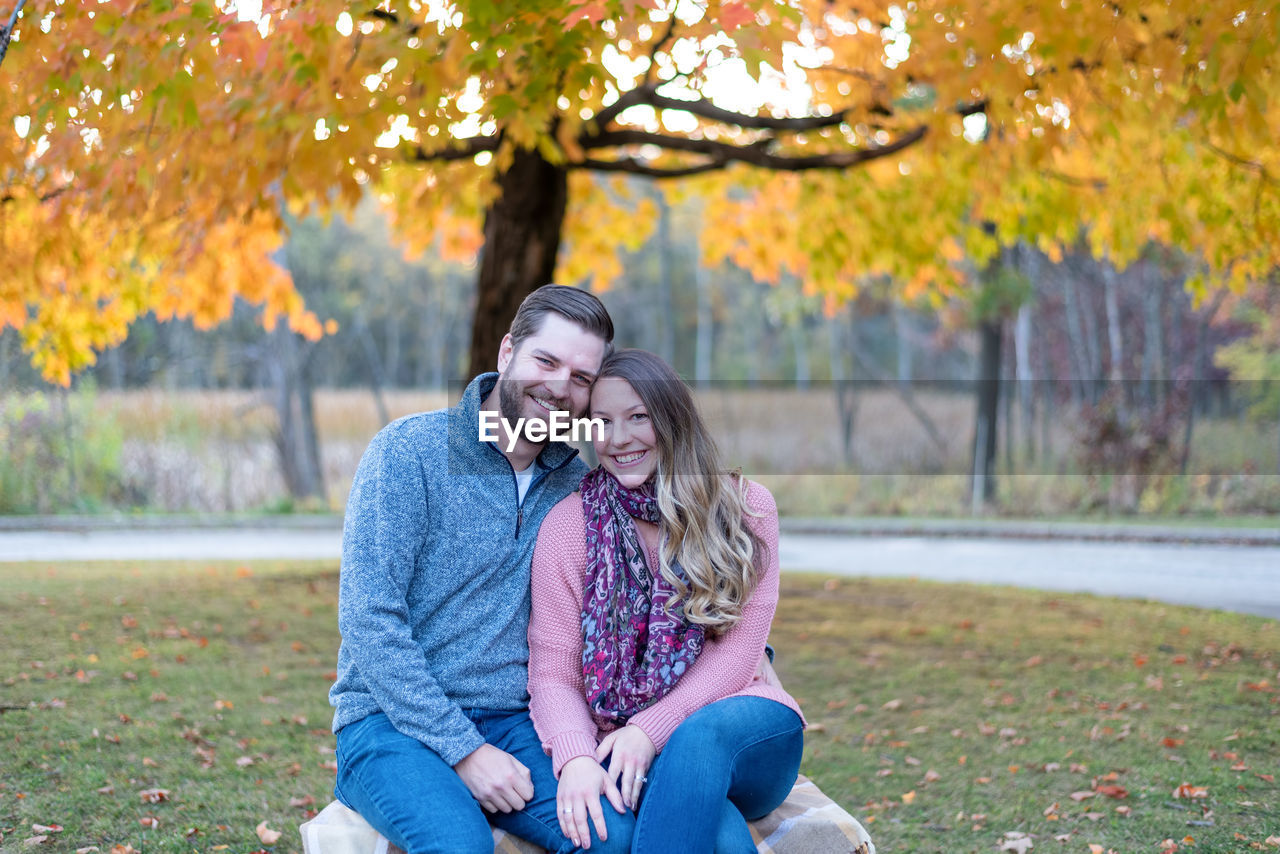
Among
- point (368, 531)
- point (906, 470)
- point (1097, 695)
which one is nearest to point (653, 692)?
point (368, 531)

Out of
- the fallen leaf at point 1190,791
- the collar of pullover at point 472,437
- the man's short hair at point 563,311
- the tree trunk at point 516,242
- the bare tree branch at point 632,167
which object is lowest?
the fallen leaf at point 1190,791

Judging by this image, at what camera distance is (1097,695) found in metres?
5.39

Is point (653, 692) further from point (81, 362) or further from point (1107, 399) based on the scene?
point (1107, 399)

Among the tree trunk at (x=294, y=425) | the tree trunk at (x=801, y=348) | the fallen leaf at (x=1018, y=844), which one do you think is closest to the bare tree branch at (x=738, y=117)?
the fallen leaf at (x=1018, y=844)

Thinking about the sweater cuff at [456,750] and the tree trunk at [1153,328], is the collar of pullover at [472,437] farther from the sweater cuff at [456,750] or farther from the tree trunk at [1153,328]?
the tree trunk at [1153,328]

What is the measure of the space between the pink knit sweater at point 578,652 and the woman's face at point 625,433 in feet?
0.48

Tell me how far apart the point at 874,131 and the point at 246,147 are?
488cm

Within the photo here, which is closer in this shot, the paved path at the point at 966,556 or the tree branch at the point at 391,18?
the tree branch at the point at 391,18

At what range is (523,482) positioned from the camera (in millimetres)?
2820

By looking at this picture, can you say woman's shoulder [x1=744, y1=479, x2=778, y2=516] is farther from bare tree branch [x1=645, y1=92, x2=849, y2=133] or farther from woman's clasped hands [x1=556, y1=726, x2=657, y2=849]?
bare tree branch [x1=645, y1=92, x2=849, y2=133]

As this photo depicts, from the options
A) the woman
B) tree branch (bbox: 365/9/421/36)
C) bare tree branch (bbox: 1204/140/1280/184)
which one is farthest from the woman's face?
bare tree branch (bbox: 1204/140/1280/184)

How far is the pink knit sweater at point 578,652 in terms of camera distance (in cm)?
254

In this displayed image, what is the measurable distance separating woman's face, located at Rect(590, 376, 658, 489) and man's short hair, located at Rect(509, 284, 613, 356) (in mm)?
139

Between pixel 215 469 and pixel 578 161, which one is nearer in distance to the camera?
pixel 578 161
